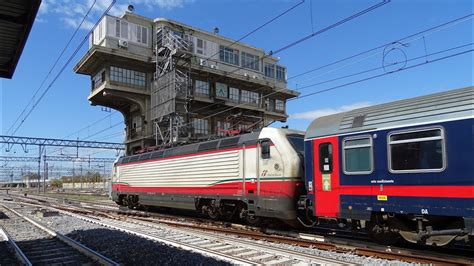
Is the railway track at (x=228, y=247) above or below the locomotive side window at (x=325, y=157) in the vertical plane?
below

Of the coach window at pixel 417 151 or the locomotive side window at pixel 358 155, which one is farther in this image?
the locomotive side window at pixel 358 155

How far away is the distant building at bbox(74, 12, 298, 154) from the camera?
143 ft

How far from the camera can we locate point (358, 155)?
10.6 meters

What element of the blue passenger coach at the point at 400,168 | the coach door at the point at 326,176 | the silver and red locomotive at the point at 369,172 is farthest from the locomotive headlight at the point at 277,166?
the coach door at the point at 326,176

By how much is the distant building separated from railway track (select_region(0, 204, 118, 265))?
1007 inches

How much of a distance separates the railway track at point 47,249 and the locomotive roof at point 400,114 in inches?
259

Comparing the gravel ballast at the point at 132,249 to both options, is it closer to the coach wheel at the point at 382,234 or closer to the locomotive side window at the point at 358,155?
the coach wheel at the point at 382,234

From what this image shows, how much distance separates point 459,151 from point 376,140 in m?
2.02

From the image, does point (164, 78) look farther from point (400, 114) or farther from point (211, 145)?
point (400, 114)

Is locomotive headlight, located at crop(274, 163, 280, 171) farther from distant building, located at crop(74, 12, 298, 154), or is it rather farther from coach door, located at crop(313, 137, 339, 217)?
distant building, located at crop(74, 12, 298, 154)

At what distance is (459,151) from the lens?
8.54 m

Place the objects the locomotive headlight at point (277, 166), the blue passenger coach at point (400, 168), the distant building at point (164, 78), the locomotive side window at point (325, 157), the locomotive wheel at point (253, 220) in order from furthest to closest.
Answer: the distant building at point (164, 78) → the locomotive wheel at point (253, 220) → the locomotive headlight at point (277, 166) → the locomotive side window at point (325, 157) → the blue passenger coach at point (400, 168)

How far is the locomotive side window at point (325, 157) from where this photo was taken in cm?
1129

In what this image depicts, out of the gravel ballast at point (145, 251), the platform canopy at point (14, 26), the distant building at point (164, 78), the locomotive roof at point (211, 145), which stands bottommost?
the gravel ballast at point (145, 251)
